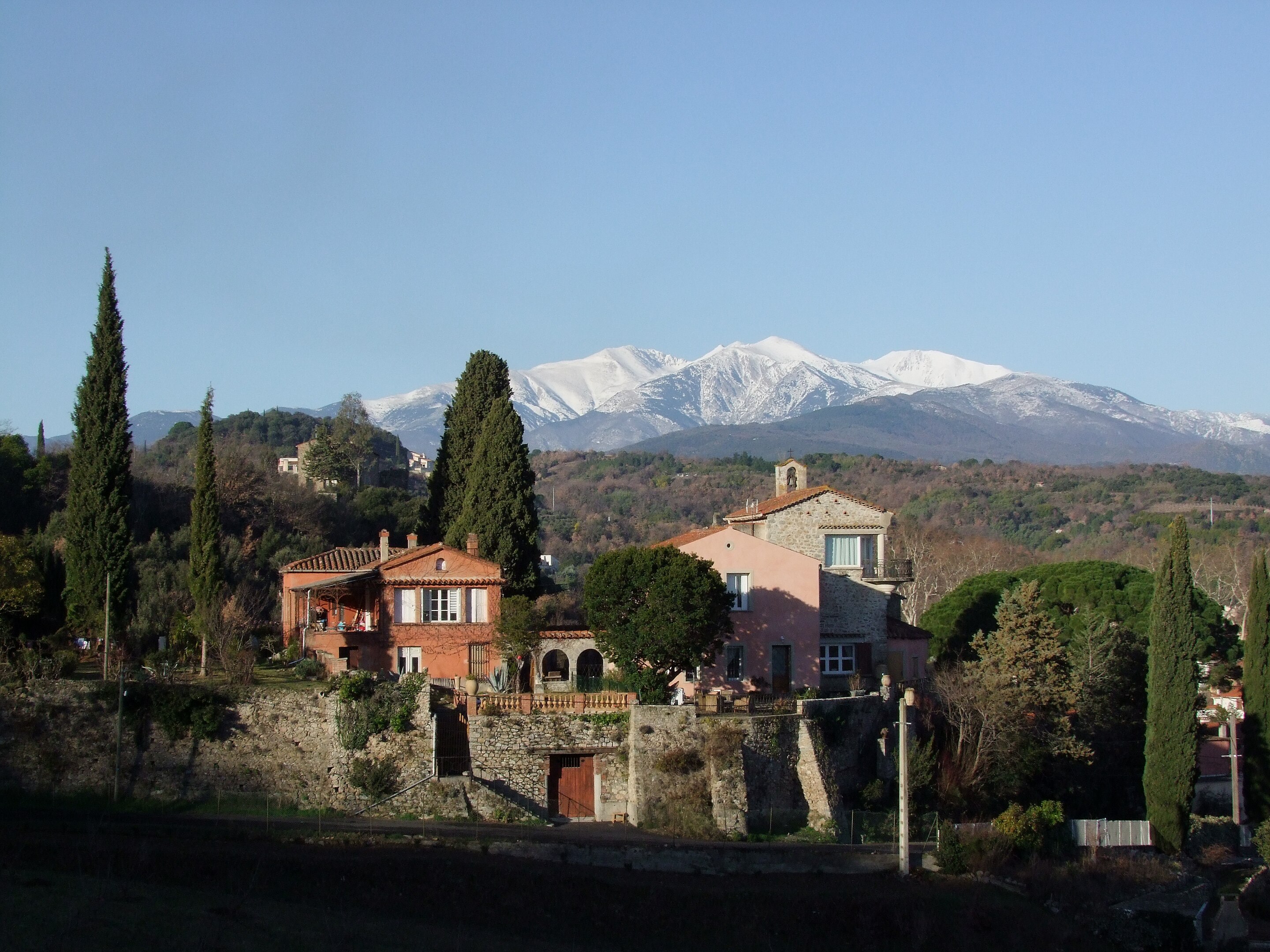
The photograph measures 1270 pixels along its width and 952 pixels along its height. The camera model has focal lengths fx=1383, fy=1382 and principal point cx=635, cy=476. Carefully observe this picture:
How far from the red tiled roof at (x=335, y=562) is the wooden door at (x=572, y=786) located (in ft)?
42.2

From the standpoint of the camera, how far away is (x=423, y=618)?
4444cm

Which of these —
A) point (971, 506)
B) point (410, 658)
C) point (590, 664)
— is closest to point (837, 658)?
point (590, 664)

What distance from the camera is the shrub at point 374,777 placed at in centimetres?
3669

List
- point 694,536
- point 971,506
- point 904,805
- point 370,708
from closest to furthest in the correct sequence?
point 904,805 → point 370,708 → point 694,536 → point 971,506

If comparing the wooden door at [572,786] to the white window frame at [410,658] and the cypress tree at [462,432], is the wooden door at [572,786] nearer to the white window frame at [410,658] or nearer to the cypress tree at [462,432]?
the white window frame at [410,658]

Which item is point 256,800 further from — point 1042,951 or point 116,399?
point 1042,951

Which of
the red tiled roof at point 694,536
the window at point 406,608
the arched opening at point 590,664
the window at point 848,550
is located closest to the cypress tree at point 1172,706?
the window at point 848,550

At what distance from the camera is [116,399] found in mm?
45562

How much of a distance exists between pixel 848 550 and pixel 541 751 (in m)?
17.9

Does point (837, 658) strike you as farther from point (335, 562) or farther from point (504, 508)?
point (335, 562)

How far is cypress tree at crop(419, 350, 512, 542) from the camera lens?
180 ft

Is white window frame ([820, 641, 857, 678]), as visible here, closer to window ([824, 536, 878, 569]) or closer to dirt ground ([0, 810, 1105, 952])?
window ([824, 536, 878, 569])

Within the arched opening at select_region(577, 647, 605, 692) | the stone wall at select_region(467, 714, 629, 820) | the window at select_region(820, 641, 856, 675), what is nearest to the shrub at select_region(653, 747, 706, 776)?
the stone wall at select_region(467, 714, 629, 820)

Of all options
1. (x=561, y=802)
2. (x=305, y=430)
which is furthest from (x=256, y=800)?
(x=305, y=430)
